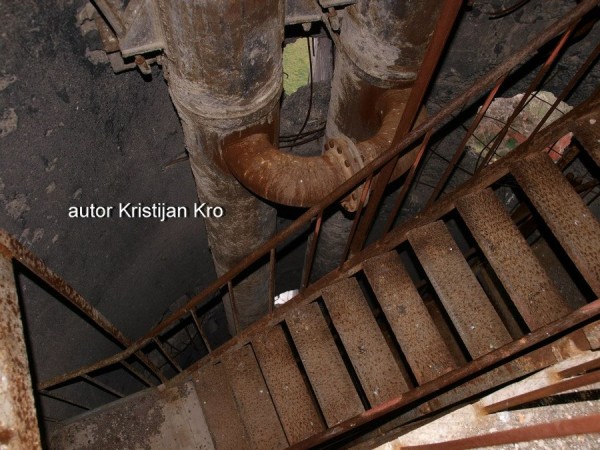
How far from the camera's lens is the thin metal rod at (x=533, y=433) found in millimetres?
1777

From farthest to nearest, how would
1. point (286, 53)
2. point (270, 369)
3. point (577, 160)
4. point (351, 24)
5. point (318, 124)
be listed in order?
point (286, 53) < point (577, 160) < point (318, 124) < point (270, 369) < point (351, 24)

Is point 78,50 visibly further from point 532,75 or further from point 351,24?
point 532,75

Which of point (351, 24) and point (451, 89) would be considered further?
point (451, 89)

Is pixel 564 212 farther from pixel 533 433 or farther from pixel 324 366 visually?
pixel 324 366

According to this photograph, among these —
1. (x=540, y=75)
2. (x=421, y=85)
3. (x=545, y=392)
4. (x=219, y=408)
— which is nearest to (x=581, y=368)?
(x=545, y=392)

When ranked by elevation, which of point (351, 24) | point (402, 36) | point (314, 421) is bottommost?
point (314, 421)

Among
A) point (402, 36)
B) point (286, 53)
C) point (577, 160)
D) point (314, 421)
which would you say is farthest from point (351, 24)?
point (286, 53)

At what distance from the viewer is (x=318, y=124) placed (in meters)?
5.45

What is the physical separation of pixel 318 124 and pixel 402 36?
1985 mm

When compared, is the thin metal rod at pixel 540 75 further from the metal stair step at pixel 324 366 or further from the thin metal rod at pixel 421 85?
the metal stair step at pixel 324 366

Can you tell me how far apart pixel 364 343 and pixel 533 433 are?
201 centimetres

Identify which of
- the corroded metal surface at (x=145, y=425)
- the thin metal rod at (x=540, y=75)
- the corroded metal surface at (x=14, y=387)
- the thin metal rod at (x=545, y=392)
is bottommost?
the thin metal rod at (x=545, y=392)

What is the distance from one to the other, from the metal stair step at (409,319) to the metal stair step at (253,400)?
171cm

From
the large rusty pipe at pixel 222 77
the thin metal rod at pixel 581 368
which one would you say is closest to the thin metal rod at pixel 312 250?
the large rusty pipe at pixel 222 77
